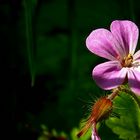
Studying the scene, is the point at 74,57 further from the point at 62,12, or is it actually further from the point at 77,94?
the point at 62,12

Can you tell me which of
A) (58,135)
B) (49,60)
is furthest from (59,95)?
(58,135)

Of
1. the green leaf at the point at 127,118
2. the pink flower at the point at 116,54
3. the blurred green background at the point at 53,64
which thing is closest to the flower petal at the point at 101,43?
the pink flower at the point at 116,54

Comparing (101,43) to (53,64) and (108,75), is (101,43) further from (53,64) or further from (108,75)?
(53,64)

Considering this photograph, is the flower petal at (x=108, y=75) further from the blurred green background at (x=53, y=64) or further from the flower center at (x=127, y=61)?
the blurred green background at (x=53, y=64)

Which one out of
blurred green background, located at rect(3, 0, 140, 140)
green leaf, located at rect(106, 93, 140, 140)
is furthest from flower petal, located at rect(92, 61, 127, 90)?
blurred green background, located at rect(3, 0, 140, 140)

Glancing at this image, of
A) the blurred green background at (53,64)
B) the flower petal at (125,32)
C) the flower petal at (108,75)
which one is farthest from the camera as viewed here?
the blurred green background at (53,64)

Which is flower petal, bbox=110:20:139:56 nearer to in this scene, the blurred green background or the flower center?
the flower center
